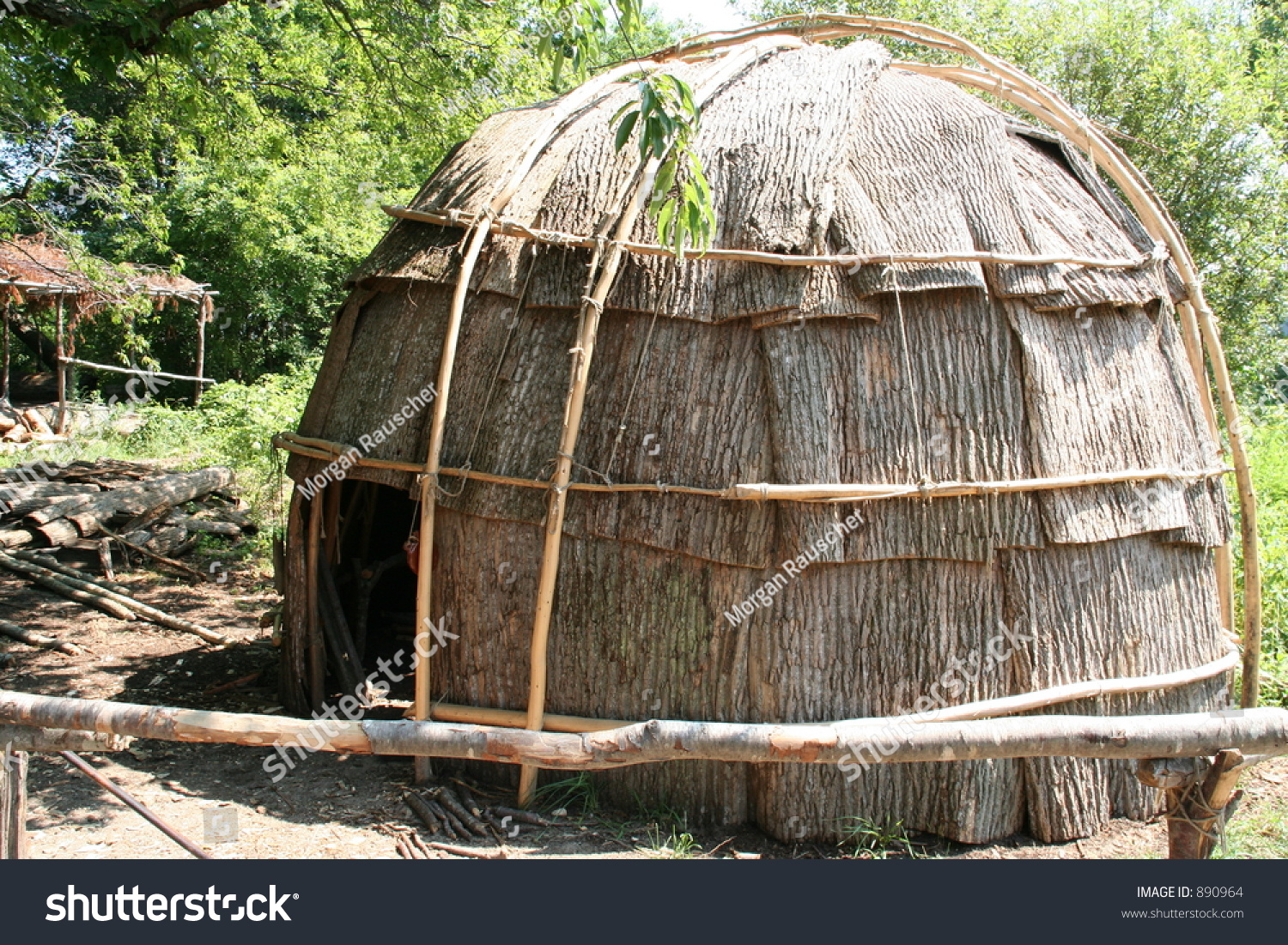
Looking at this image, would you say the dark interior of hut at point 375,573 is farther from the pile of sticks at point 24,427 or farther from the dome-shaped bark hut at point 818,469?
the pile of sticks at point 24,427

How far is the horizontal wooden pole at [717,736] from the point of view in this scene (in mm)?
3389

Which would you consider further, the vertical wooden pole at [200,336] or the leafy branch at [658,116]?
the vertical wooden pole at [200,336]

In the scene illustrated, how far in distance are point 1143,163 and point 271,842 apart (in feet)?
39.2

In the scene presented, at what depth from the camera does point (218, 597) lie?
351 inches

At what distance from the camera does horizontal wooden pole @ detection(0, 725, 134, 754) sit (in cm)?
331

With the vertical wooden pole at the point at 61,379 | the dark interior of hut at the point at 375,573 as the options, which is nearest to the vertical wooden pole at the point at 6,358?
the vertical wooden pole at the point at 61,379

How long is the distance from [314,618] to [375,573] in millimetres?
990

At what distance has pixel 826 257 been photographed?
4523 millimetres

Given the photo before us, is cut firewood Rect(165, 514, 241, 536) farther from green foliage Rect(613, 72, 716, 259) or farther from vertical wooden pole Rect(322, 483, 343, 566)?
green foliage Rect(613, 72, 716, 259)

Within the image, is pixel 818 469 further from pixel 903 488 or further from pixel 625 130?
pixel 625 130

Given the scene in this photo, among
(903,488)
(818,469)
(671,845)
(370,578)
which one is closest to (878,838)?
(671,845)

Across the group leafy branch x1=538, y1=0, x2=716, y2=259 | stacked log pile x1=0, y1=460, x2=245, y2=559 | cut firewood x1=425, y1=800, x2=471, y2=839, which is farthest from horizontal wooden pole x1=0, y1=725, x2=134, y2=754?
stacked log pile x1=0, y1=460, x2=245, y2=559

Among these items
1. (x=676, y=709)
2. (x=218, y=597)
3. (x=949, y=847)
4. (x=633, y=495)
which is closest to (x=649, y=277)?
(x=633, y=495)

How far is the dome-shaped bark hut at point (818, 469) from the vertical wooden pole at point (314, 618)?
0.89 m
